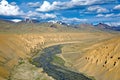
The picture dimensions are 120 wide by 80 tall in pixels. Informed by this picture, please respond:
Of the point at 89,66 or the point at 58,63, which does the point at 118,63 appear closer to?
the point at 89,66

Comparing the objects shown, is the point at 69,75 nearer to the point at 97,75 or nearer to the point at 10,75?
the point at 97,75

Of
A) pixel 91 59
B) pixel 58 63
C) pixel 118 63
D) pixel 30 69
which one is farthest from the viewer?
pixel 58 63

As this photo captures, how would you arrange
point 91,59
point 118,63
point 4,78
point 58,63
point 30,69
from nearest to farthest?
point 4,78, point 118,63, point 30,69, point 91,59, point 58,63

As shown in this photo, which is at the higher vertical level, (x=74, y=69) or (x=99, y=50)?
(x=99, y=50)

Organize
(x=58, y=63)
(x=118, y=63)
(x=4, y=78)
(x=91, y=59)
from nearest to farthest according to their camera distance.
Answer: (x=4, y=78) → (x=118, y=63) → (x=91, y=59) → (x=58, y=63)

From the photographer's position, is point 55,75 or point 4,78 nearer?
point 4,78

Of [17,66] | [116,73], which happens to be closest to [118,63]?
[116,73]

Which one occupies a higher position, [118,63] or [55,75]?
[118,63]

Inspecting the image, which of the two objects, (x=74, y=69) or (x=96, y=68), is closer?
(x=96, y=68)

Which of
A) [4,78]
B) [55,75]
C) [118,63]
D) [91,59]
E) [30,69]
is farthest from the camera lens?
[91,59]

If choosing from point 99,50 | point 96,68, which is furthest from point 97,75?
point 99,50
